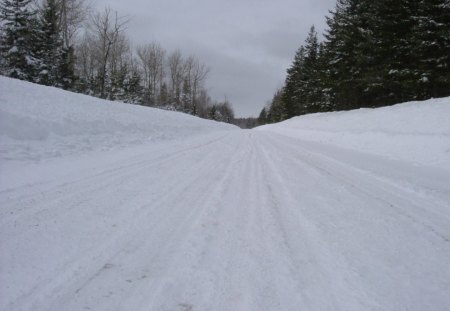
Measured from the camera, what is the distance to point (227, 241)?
9.64 ft

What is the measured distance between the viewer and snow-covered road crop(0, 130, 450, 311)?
212 centimetres

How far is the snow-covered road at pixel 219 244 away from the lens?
2123mm

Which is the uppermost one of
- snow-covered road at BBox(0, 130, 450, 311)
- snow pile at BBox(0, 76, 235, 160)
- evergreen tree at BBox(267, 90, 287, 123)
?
evergreen tree at BBox(267, 90, 287, 123)

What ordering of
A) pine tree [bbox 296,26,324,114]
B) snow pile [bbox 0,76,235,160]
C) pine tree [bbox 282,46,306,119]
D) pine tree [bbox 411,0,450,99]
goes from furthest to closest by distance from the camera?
pine tree [bbox 282,46,306,119] → pine tree [bbox 296,26,324,114] → pine tree [bbox 411,0,450,99] → snow pile [bbox 0,76,235,160]

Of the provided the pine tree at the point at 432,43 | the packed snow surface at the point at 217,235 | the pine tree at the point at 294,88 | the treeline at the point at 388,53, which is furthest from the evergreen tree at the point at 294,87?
the packed snow surface at the point at 217,235

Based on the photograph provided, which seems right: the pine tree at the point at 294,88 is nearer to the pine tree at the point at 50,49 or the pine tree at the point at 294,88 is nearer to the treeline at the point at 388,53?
the treeline at the point at 388,53

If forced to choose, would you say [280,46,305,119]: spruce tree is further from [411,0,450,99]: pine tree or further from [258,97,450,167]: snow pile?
[258,97,450,167]: snow pile

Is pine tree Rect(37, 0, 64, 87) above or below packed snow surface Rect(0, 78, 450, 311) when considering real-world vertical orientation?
above

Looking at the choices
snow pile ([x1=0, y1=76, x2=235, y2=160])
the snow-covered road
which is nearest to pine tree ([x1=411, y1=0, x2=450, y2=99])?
the snow-covered road

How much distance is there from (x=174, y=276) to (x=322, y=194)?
307 cm

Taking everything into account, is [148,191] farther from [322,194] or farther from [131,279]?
[322,194]

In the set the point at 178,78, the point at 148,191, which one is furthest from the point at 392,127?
the point at 178,78

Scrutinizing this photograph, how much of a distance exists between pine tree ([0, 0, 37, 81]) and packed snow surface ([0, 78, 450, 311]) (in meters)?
24.2

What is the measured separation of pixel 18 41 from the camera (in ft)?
87.0
